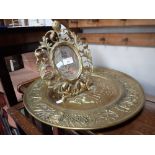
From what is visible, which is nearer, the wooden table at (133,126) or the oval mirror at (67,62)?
the wooden table at (133,126)

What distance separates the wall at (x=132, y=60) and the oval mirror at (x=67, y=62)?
0.92 ft

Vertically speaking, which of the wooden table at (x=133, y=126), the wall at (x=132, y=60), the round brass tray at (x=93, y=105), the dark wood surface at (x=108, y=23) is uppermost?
the dark wood surface at (x=108, y=23)

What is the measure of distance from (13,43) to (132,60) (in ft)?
2.19

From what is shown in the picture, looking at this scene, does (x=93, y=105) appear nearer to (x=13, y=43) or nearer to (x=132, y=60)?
(x=132, y=60)

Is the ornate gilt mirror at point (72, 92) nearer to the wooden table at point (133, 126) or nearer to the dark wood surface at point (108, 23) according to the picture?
the wooden table at point (133, 126)

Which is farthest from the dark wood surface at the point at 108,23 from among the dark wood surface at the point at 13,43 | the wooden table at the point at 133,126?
the wooden table at the point at 133,126

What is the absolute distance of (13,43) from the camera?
39.0 inches

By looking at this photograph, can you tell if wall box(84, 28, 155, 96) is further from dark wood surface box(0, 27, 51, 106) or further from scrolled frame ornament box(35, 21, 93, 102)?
dark wood surface box(0, 27, 51, 106)

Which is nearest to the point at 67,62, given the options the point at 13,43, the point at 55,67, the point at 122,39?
the point at 55,67

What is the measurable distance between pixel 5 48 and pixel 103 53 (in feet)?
1.81

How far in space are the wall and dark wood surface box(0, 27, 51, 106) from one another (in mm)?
343

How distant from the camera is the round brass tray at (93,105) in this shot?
532 mm
